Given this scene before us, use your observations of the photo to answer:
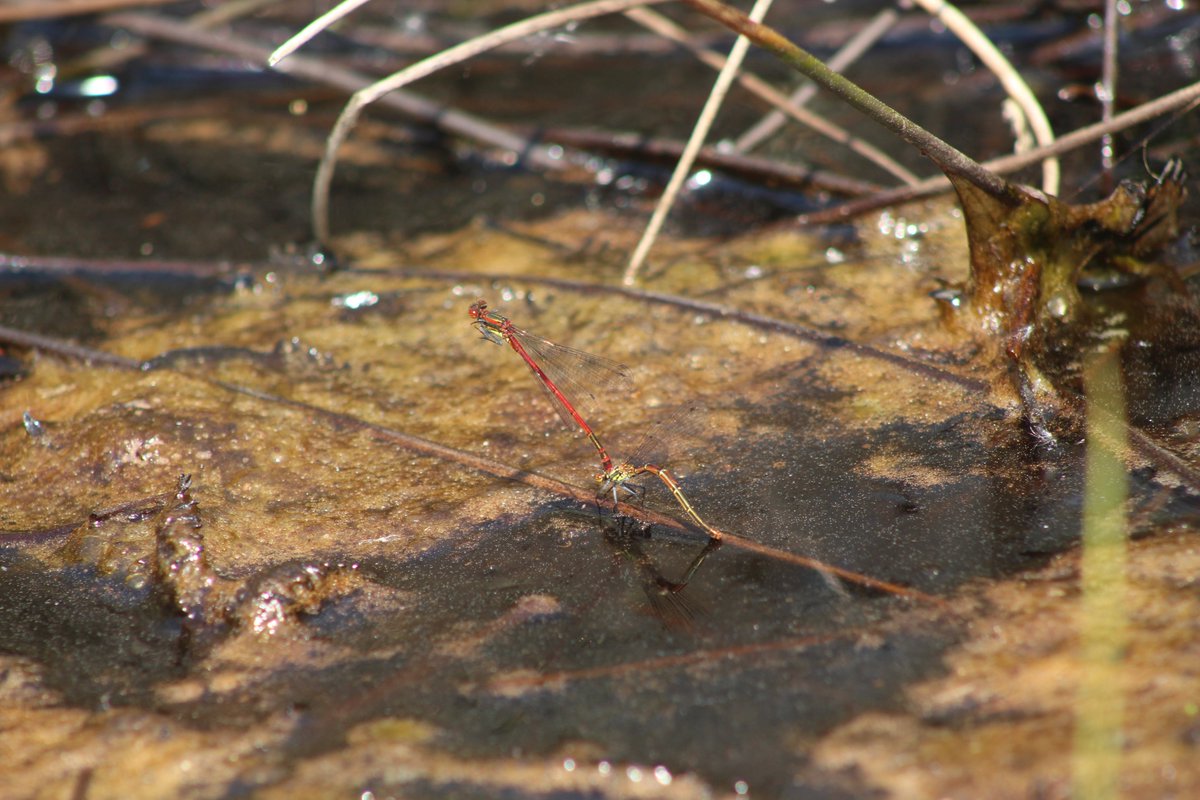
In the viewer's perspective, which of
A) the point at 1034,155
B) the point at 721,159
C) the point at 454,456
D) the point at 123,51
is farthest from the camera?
the point at 123,51

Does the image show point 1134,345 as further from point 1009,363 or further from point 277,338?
point 277,338

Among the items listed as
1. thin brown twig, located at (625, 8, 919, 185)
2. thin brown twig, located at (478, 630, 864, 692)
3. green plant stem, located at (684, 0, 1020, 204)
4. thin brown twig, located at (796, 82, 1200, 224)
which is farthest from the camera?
thin brown twig, located at (625, 8, 919, 185)

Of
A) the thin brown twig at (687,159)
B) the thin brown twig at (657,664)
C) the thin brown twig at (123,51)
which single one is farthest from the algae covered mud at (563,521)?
the thin brown twig at (123,51)

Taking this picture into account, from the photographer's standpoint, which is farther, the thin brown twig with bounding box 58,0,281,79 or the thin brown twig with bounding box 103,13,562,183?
the thin brown twig with bounding box 58,0,281,79

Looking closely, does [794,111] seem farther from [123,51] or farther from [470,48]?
[123,51]

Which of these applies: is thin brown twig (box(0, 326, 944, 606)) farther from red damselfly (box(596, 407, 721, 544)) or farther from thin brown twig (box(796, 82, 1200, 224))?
thin brown twig (box(796, 82, 1200, 224))

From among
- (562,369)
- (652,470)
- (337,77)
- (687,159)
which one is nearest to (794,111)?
(687,159)

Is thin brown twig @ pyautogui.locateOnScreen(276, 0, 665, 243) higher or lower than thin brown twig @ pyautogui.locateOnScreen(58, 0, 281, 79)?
higher

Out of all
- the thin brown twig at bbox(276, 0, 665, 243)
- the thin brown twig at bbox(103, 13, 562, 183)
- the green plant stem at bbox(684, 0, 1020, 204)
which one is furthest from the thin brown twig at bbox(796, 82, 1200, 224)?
the thin brown twig at bbox(103, 13, 562, 183)
